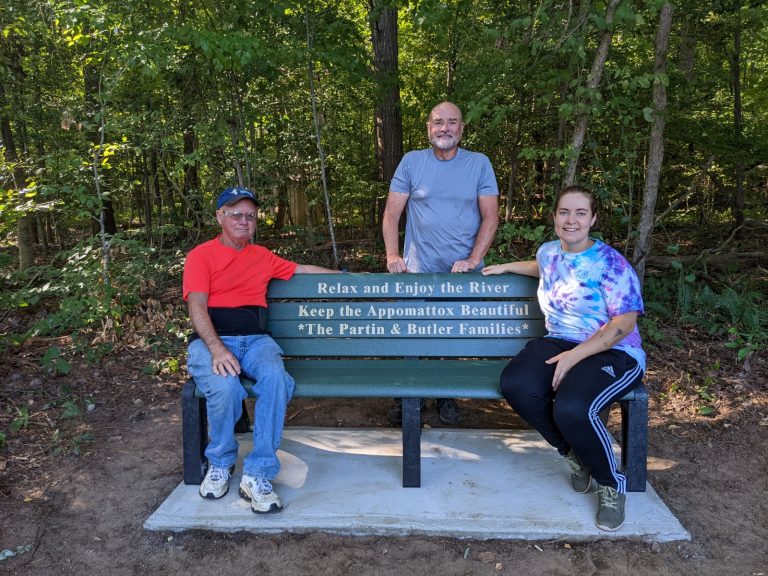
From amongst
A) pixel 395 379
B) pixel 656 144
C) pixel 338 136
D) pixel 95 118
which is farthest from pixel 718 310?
pixel 95 118

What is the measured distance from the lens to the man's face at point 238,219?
11.1ft

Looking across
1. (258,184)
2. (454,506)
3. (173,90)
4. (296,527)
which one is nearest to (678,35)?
(258,184)

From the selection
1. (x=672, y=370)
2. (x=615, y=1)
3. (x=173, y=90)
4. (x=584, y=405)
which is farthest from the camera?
(x=173, y=90)

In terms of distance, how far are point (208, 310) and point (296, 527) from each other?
4.12ft

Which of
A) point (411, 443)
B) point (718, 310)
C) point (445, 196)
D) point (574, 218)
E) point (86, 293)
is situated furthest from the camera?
point (718, 310)

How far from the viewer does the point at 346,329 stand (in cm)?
379

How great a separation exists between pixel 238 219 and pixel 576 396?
6.54ft

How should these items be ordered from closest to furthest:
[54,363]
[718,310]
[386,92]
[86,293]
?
[54,363] < [86,293] < [718,310] < [386,92]

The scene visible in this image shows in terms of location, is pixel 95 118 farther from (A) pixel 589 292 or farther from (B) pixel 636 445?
(B) pixel 636 445

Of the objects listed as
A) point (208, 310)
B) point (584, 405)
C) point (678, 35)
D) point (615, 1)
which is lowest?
point (584, 405)

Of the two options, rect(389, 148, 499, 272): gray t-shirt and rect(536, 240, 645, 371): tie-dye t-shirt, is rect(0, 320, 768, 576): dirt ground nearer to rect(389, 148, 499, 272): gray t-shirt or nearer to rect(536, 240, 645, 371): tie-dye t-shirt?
rect(536, 240, 645, 371): tie-dye t-shirt

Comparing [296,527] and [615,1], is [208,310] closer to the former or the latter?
[296,527]

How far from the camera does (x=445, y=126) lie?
11.8 ft

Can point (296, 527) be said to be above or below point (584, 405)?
below
